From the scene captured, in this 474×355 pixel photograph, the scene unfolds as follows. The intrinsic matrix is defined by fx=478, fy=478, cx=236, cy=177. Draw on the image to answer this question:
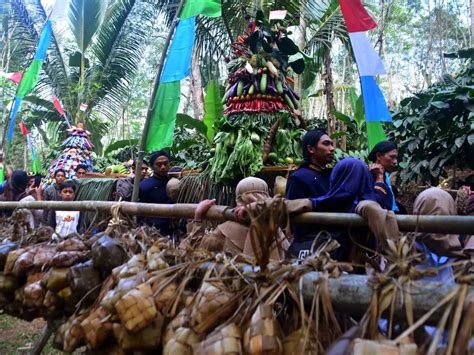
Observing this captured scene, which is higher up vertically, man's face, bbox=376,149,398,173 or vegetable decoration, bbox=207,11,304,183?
vegetable decoration, bbox=207,11,304,183

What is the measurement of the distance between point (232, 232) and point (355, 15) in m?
2.32

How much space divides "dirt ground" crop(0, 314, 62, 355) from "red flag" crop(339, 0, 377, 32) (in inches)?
134

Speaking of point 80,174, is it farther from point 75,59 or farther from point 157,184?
point 75,59

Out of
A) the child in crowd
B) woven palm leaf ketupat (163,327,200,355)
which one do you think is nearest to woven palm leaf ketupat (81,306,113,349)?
woven palm leaf ketupat (163,327,200,355)

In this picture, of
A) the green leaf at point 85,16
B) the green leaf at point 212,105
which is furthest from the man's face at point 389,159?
the green leaf at point 85,16

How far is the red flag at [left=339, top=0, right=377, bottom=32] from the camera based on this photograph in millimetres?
3557

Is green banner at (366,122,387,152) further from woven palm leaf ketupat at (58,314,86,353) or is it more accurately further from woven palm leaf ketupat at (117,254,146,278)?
woven palm leaf ketupat at (58,314,86,353)

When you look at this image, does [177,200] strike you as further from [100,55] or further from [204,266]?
[100,55]

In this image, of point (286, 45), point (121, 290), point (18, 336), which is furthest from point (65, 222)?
point (286, 45)

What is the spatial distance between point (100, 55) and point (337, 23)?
5.22m

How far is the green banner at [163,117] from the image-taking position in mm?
3420

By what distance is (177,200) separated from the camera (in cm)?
398

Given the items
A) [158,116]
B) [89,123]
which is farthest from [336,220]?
[89,123]

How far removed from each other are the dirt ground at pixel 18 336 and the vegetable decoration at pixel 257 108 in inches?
82.6
